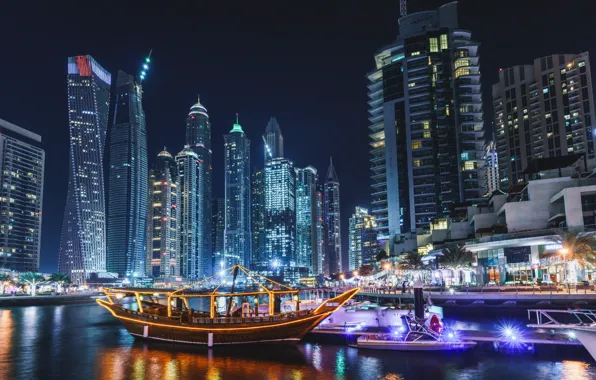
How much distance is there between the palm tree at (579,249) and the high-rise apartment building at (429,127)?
7216 centimetres

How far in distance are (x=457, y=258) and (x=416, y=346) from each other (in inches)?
1707

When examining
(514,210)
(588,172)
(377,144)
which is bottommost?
(514,210)

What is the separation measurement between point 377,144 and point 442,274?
7128 cm

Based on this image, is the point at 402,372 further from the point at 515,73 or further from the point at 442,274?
the point at 515,73

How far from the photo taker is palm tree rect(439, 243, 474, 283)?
73.1 metres

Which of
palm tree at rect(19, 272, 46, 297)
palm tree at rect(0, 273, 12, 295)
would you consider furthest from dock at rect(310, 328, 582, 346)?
palm tree at rect(19, 272, 46, 297)

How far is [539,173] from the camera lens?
7675 centimetres

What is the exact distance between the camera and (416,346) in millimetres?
32875

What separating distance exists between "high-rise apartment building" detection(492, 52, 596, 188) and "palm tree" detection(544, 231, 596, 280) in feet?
303

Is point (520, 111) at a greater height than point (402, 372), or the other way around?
point (520, 111)

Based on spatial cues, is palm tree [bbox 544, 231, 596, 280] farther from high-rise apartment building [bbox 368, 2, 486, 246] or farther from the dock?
high-rise apartment building [bbox 368, 2, 486, 246]

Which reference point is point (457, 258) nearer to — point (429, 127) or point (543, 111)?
point (429, 127)

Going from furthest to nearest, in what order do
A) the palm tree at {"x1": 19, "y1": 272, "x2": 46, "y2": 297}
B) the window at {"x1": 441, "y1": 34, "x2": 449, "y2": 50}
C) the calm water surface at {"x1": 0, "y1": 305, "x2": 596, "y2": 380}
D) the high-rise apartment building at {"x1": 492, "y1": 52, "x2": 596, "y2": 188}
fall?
1. the high-rise apartment building at {"x1": 492, "y1": 52, "x2": 596, "y2": 188}
2. the palm tree at {"x1": 19, "y1": 272, "x2": 46, "y2": 297}
3. the window at {"x1": 441, "y1": 34, "x2": 449, "y2": 50}
4. the calm water surface at {"x1": 0, "y1": 305, "x2": 596, "y2": 380}

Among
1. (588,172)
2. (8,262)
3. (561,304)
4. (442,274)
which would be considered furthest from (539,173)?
(8,262)
